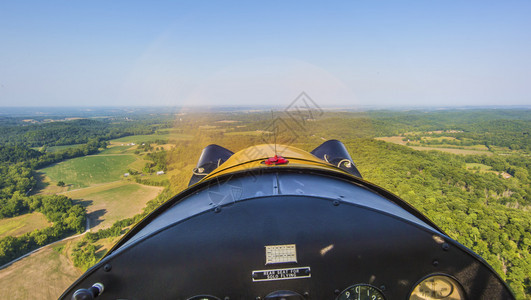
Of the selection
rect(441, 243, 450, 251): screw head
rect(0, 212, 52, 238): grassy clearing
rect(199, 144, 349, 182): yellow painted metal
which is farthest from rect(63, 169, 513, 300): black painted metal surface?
rect(0, 212, 52, 238): grassy clearing

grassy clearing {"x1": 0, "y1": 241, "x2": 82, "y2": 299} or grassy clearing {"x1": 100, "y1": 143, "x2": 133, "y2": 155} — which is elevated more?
grassy clearing {"x1": 100, "y1": 143, "x2": 133, "y2": 155}

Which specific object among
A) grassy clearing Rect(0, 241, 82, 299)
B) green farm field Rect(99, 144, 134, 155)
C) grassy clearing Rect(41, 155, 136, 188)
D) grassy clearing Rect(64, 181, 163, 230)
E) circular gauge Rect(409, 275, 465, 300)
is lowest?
grassy clearing Rect(0, 241, 82, 299)

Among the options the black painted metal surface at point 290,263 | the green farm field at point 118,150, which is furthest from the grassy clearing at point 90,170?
the black painted metal surface at point 290,263

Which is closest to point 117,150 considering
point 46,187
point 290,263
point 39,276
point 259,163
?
point 46,187

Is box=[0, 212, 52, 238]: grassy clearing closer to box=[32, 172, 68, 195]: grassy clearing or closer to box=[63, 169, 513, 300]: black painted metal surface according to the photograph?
box=[32, 172, 68, 195]: grassy clearing

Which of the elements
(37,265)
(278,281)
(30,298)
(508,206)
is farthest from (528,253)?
(37,265)

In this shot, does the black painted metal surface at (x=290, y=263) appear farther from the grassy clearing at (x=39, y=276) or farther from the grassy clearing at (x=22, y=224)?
the grassy clearing at (x=22, y=224)

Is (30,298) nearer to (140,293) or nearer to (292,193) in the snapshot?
(140,293)
